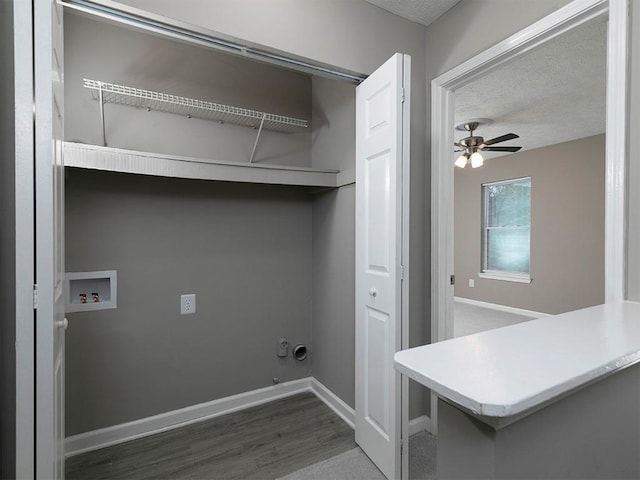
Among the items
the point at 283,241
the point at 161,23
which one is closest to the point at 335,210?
the point at 283,241

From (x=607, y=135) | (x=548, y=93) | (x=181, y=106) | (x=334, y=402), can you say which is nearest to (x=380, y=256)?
(x=607, y=135)

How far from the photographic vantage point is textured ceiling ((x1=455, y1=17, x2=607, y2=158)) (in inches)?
92.4

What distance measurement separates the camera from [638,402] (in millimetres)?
826

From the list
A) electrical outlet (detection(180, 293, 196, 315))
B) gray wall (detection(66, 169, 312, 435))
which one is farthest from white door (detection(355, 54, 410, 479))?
electrical outlet (detection(180, 293, 196, 315))

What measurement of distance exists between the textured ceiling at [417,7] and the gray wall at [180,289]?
134cm

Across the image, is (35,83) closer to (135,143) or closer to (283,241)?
(135,143)

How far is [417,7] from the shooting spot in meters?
1.88

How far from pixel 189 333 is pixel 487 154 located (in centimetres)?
532

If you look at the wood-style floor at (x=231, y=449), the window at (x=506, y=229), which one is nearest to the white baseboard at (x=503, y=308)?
the window at (x=506, y=229)

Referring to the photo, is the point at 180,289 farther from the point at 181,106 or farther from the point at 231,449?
the point at 181,106

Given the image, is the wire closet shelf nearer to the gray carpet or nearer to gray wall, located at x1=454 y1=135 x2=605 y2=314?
the gray carpet

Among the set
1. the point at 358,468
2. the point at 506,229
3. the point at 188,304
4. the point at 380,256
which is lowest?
the point at 358,468

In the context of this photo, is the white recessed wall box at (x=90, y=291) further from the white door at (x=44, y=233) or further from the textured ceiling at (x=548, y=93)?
the textured ceiling at (x=548, y=93)

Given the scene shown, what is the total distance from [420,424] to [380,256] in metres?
1.20
